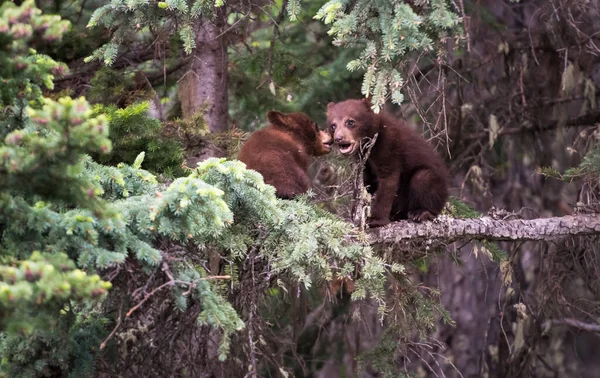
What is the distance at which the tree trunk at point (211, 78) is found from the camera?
23.0 feet

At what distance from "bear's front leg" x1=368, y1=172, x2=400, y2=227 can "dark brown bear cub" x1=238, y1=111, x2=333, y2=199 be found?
0.52 metres

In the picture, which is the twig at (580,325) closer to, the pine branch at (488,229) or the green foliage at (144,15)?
the pine branch at (488,229)

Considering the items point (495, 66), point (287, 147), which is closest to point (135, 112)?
point (287, 147)

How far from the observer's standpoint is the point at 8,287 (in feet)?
9.16

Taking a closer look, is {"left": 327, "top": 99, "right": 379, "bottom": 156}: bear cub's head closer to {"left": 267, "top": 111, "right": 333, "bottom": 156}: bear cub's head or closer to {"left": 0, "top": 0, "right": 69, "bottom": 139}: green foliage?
{"left": 267, "top": 111, "right": 333, "bottom": 156}: bear cub's head

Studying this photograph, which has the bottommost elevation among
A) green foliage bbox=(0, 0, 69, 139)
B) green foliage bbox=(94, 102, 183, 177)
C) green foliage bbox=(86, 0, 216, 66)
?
green foliage bbox=(0, 0, 69, 139)

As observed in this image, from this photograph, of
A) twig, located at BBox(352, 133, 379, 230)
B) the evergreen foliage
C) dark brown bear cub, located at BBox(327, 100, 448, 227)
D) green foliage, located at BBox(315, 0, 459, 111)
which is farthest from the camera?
dark brown bear cub, located at BBox(327, 100, 448, 227)

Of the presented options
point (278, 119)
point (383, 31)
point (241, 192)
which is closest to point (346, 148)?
point (278, 119)

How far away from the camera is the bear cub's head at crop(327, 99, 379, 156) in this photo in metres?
5.94

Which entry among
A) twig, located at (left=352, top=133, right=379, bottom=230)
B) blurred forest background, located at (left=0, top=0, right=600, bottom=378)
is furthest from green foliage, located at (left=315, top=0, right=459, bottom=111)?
twig, located at (left=352, top=133, right=379, bottom=230)

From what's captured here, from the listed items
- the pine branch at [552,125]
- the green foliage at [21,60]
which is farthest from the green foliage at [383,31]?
the pine branch at [552,125]

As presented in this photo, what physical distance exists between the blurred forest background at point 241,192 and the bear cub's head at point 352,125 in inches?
13.5

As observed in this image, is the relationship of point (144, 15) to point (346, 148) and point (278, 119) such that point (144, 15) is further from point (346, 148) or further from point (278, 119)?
point (346, 148)

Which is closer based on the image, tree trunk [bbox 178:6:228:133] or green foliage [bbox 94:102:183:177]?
green foliage [bbox 94:102:183:177]
